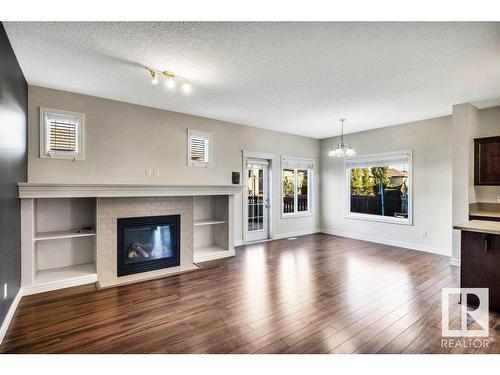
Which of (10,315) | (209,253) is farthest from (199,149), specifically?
(10,315)

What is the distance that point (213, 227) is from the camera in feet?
17.2

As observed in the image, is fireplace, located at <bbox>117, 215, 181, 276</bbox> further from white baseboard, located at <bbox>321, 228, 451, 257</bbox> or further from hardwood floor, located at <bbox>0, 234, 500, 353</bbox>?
white baseboard, located at <bbox>321, 228, 451, 257</bbox>

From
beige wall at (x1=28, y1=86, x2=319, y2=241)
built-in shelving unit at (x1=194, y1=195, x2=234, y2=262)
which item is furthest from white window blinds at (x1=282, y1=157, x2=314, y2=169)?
built-in shelving unit at (x1=194, y1=195, x2=234, y2=262)

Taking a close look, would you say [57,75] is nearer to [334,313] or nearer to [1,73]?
[1,73]

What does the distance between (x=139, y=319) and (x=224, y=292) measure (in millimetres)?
1030

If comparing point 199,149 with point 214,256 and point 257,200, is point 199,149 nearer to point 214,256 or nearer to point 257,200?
point 257,200

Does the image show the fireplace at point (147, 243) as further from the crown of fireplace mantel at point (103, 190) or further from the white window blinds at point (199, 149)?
the white window blinds at point (199, 149)

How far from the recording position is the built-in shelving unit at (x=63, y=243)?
3.41m

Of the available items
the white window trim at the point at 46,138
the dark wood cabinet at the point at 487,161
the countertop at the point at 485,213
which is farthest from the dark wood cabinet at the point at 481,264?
the white window trim at the point at 46,138
